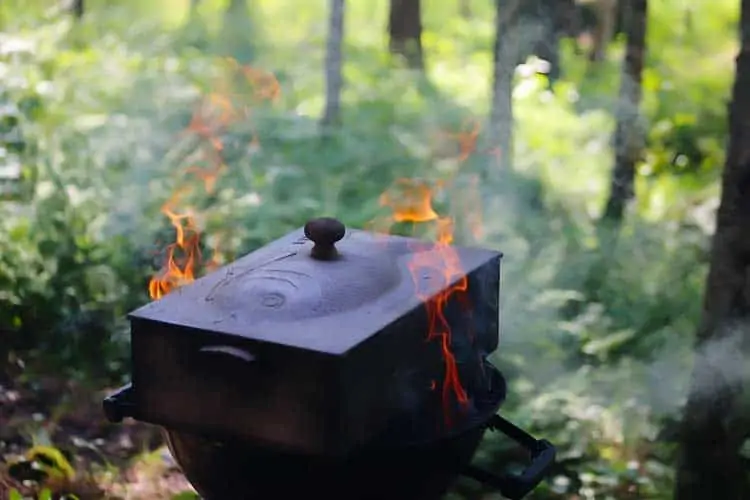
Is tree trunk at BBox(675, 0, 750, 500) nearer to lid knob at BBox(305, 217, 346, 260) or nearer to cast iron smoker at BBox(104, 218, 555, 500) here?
cast iron smoker at BBox(104, 218, 555, 500)

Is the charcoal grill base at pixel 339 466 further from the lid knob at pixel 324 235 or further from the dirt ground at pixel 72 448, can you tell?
the dirt ground at pixel 72 448

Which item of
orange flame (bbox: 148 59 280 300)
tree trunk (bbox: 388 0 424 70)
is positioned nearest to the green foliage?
orange flame (bbox: 148 59 280 300)

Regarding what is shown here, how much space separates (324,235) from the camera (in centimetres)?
228

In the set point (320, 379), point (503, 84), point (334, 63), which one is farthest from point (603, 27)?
point (320, 379)

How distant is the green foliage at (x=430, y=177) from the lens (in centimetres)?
386

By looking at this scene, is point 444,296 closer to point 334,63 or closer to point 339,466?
point 339,466

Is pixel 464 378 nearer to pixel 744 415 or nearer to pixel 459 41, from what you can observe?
pixel 744 415

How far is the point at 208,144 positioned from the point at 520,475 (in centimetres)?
353

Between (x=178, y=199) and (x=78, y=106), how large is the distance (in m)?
1.50

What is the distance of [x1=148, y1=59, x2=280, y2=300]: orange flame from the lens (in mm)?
4090

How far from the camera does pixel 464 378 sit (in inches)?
94.0

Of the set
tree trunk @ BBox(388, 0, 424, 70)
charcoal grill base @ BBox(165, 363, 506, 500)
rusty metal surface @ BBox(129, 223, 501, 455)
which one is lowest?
charcoal grill base @ BBox(165, 363, 506, 500)

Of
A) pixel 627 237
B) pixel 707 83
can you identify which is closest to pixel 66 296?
pixel 627 237

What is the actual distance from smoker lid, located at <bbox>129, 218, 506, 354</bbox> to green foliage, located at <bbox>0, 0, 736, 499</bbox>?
149 cm
